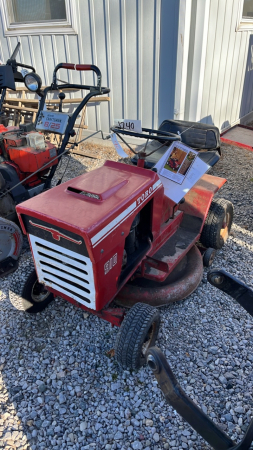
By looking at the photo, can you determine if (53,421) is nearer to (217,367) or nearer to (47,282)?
(47,282)

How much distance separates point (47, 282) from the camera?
2.07 metres

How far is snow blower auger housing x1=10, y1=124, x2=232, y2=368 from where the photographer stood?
69.9 inches

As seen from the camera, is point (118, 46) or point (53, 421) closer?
point (53, 421)

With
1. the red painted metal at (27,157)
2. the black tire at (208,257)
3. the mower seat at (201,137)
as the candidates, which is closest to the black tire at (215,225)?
the black tire at (208,257)

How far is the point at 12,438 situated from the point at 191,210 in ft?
6.92

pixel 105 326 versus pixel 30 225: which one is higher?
pixel 30 225

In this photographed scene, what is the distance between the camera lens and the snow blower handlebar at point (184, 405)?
1.15 meters

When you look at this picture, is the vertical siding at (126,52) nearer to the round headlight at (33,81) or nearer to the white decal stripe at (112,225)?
the round headlight at (33,81)

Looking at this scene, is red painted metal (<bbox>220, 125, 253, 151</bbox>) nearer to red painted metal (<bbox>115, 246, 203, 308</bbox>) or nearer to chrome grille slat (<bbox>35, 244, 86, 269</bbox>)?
red painted metal (<bbox>115, 246, 203, 308</bbox>)

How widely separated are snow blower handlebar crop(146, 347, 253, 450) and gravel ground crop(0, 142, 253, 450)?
1.94ft

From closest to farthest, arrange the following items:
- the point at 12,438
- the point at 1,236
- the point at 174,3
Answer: the point at 12,438 → the point at 1,236 → the point at 174,3

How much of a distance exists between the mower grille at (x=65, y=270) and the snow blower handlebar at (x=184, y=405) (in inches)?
29.0

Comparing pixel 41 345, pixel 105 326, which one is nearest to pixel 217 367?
pixel 105 326

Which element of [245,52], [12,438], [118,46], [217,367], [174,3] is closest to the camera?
[12,438]
